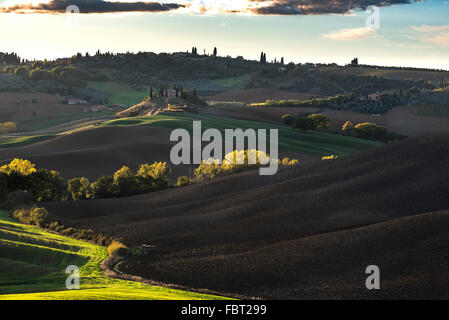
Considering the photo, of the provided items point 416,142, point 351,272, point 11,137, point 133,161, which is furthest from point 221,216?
point 11,137

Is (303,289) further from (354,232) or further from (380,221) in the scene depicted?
(380,221)

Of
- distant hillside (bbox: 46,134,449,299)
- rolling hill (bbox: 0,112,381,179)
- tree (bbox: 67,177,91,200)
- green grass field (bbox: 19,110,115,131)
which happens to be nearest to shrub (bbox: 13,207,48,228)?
distant hillside (bbox: 46,134,449,299)

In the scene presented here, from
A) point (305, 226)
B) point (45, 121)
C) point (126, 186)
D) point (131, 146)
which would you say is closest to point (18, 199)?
point (126, 186)

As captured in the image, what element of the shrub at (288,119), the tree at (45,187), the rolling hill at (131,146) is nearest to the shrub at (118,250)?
the tree at (45,187)

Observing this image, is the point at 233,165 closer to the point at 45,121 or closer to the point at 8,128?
the point at 8,128

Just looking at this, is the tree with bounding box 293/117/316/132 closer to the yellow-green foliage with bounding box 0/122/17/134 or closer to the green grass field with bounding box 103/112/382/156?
the green grass field with bounding box 103/112/382/156
